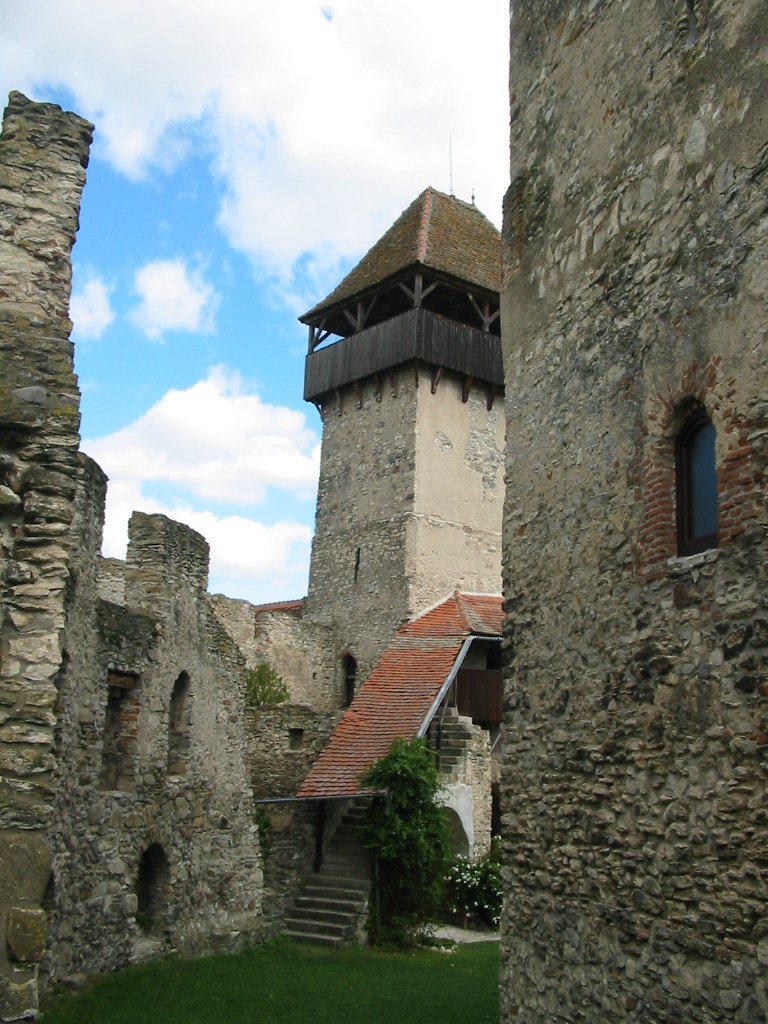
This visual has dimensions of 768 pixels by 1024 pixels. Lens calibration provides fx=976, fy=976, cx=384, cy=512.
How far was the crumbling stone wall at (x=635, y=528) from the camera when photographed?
16.1 ft

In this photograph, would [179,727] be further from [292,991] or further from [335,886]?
[335,886]

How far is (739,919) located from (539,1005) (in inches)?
80.8

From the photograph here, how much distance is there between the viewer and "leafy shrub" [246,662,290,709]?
2103cm

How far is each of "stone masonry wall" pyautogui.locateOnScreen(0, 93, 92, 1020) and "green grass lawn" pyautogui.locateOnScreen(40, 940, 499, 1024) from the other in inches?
207

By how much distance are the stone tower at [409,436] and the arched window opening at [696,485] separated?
1618 centimetres

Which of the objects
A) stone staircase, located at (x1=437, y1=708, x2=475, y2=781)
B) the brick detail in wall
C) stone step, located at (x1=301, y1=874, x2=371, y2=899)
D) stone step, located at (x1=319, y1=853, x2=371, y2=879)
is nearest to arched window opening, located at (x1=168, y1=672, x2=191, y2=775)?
stone step, located at (x1=301, y1=874, x2=371, y2=899)

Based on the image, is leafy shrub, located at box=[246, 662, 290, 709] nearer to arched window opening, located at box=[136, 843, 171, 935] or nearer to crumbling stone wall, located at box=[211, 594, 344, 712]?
crumbling stone wall, located at box=[211, 594, 344, 712]

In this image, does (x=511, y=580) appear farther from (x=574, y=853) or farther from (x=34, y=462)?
(x=34, y=462)

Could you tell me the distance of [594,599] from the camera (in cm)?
612

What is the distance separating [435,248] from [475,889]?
48.7 feet

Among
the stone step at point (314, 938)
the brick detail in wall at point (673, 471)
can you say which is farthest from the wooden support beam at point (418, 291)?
the brick detail in wall at point (673, 471)

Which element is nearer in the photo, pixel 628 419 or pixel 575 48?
pixel 628 419

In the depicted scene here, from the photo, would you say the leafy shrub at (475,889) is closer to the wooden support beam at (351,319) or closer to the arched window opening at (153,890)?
the arched window opening at (153,890)

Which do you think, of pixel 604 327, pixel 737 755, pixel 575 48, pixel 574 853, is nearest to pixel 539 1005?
pixel 574 853
